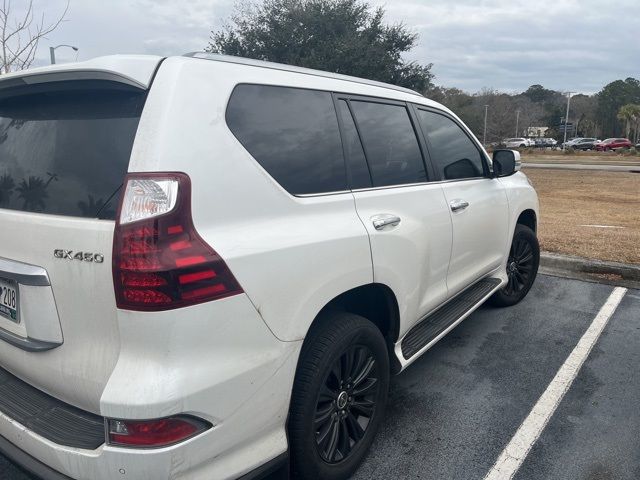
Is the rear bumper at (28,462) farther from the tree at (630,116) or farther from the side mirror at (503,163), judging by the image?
the tree at (630,116)

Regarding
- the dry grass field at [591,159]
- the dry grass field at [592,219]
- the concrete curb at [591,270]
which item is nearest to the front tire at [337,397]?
the concrete curb at [591,270]

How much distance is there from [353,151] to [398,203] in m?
0.38

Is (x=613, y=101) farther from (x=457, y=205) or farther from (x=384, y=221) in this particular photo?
(x=384, y=221)

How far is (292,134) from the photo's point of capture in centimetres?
222

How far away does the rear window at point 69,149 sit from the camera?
5.88 feet

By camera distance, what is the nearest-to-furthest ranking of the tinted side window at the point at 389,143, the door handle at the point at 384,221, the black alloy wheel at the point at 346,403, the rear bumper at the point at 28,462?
the rear bumper at the point at 28,462
the black alloy wheel at the point at 346,403
the door handle at the point at 384,221
the tinted side window at the point at 389,143

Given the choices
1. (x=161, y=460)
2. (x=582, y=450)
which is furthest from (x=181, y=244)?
(x=582, y=450)

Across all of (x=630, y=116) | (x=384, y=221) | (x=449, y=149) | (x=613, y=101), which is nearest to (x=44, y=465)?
(x=384, y=221)

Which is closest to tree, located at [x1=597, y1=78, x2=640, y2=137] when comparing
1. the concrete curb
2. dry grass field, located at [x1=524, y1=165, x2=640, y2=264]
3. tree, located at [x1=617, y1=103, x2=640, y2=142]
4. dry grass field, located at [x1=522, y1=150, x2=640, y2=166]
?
tree, located at [x1=617, y1=103, x2=640, y2=142]

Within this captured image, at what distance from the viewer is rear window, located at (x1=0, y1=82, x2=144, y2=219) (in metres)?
1.79

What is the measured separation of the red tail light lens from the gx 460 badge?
1.71 feet

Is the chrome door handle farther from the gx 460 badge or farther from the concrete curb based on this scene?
the concrete curb

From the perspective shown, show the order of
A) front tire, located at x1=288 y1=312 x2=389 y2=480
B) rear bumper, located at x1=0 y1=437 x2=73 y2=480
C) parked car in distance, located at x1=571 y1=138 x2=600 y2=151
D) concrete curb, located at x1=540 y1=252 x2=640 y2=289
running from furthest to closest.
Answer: parked car in distance, located at x1=571 y1=138 x2=600 y2=151
concrete curb, located at x1=540 y1=252 x2=640 y2=289
front tire, located at x1=288 y1=312 x2=389 y2=480
rear bumper, located at x1=0 y1=437 x2=73 y2=480

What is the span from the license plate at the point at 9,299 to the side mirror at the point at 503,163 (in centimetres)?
339
